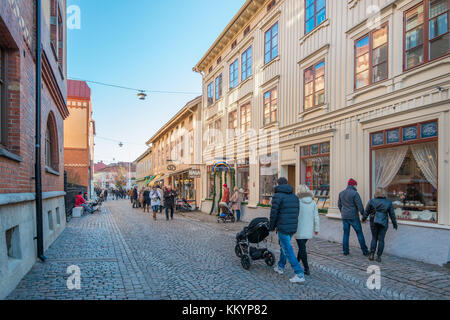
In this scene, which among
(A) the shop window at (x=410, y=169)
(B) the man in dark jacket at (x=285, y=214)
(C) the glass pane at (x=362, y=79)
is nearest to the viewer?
(B) the man in dark jacket at (x=285, y=214)

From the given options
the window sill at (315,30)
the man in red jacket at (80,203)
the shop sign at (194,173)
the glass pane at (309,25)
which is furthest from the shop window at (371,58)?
the man in red jacket at (80,203)

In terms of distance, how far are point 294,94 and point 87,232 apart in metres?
8.76

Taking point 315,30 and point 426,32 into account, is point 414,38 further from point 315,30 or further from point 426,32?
point 315,30

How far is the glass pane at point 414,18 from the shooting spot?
25.0 ft

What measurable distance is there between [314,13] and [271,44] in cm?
314

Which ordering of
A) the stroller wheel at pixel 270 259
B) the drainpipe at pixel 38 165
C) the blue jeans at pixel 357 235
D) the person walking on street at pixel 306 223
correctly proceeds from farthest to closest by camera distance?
the blue jeans at pixel 357 235 → the drainpipe at pixel 38 165 → the stroller wheel at pixel 270 259 → the person walking on street at pixel 306 223

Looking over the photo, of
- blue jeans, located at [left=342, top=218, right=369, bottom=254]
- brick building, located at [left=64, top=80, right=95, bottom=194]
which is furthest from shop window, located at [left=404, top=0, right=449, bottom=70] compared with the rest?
brick building, located at [left=64, top=80, right=95, bottom=194]

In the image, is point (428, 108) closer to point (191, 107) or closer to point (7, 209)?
point (7, 209)

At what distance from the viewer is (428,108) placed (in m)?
7.32

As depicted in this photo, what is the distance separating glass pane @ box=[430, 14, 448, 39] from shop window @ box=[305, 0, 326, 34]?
4023 mm

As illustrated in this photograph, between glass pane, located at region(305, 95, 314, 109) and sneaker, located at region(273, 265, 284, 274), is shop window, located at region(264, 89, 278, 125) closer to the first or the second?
glass pane, located at region(305, 95, 314, 109)

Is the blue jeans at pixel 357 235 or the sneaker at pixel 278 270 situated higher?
the blue jeans at pixel 357 235

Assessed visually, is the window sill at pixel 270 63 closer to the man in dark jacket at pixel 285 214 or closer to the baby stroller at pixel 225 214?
the baby stroller at pixel 225 214
